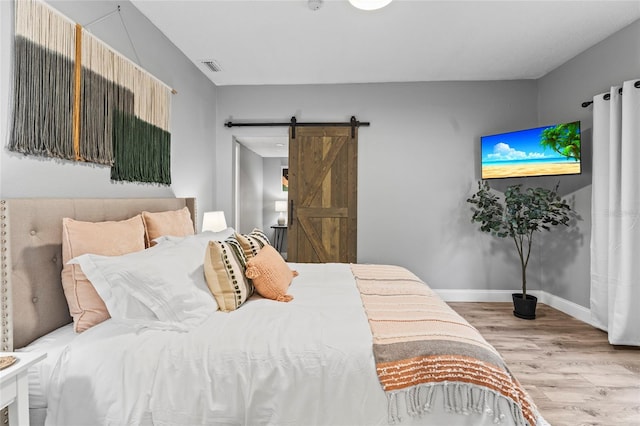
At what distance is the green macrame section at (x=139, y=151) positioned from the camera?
2.16m

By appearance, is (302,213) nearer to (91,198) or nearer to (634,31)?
(91,198)

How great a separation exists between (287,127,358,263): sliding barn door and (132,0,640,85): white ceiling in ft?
2.41

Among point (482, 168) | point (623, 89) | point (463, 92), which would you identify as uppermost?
point (463, 92)

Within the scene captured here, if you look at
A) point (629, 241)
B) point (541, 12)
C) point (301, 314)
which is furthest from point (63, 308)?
point (629, 241)

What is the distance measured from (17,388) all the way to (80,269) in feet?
1.81

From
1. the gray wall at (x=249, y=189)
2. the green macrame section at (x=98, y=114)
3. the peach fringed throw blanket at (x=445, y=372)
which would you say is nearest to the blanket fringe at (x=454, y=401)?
the peach fringed throw blanket at (x=445, y=372)

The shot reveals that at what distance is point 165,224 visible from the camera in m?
2.21

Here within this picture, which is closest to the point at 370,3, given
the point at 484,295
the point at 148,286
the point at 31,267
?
the point at 148,286

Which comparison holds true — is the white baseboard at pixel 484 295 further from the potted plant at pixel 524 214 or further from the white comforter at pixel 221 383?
the white comforter at pixel 221 383

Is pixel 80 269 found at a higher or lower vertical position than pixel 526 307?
higher

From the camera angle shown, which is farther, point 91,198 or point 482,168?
point 482,168

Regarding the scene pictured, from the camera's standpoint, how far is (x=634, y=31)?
271cm

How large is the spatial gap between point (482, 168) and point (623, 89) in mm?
1369

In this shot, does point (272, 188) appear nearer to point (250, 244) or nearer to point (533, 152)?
point (533, 152)
